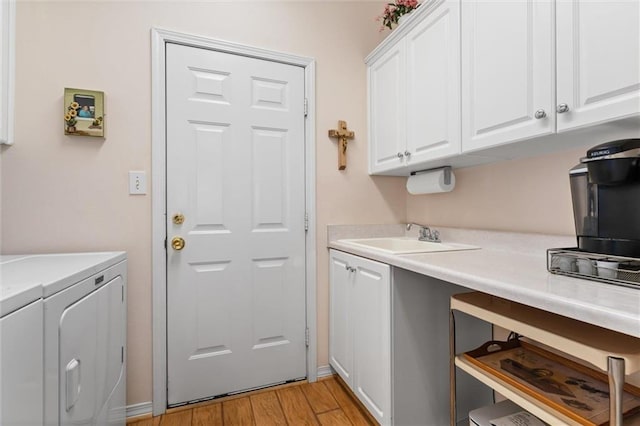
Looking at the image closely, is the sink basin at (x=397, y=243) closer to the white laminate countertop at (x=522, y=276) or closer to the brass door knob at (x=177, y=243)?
the white laminate countertop at (x=522, y=276)

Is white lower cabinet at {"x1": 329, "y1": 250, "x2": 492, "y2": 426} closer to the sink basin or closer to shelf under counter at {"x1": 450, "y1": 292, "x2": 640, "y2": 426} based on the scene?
shelf under counter at {"x1": 450, "y1": 292, "x2": 640, "y2": 426}

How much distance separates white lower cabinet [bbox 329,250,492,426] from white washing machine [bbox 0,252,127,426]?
115 centimetres

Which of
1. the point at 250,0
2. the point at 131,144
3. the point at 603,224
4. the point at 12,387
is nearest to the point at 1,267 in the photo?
the point at 12,387

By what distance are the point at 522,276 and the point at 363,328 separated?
2.78 feet

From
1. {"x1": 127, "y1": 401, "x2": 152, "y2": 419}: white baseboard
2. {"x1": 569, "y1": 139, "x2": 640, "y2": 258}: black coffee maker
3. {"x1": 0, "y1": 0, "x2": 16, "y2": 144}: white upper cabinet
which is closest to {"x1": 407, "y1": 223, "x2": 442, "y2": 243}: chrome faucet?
{"x1": 569, "y1": 139, "x2": 640, "y2": 258}: black coffee maker

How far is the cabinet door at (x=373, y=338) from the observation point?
4.54ft

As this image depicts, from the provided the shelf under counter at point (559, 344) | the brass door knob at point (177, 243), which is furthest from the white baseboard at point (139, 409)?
the shelf under counter at point (559, 344)

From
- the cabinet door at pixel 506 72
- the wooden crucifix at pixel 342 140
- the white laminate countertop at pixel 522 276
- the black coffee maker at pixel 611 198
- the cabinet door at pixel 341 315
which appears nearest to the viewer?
the white laminate countertop at pixel 522 276

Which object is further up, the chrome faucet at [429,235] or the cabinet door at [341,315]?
the chrome faucet at [429,235]

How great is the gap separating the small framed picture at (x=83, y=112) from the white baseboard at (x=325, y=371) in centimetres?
188

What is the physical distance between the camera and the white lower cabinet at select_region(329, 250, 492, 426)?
1.37 meters

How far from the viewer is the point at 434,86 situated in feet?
5.06

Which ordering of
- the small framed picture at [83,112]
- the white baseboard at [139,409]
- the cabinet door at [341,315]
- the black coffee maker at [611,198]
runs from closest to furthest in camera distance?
the black coffee maker at [611,198]
the small framed picture at [83,112]
the white baseboard at [139,409]
the cabinet door at [341,315]

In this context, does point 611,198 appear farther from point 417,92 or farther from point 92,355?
point 92,355
